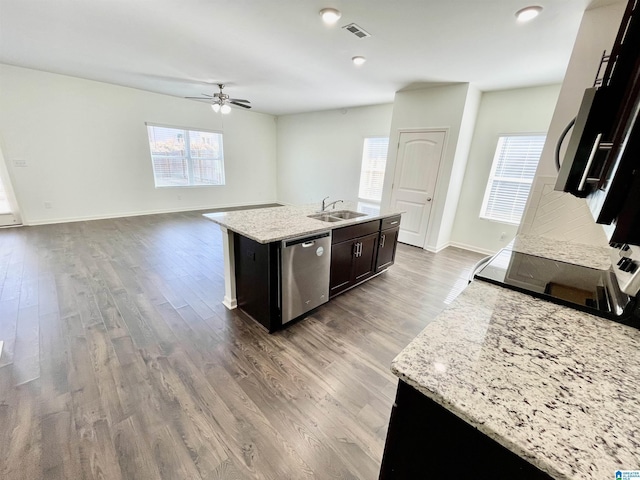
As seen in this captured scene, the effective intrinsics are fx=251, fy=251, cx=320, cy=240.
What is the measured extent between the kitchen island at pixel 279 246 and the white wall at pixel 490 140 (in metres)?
2.16

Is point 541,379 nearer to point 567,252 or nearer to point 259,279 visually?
point 567,252

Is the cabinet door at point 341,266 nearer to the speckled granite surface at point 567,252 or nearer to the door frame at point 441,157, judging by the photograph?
the speckled granite surface at point 567,252

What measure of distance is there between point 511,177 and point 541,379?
4.51 meters

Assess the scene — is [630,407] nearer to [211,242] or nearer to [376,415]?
[376,415]

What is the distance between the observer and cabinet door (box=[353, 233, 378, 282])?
282 centimetres

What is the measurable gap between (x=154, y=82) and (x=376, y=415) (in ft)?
20.1

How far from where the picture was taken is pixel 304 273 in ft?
7.30

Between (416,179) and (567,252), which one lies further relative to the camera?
(416,179)

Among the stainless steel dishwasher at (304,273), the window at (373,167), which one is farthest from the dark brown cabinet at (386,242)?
the window at (373,167)

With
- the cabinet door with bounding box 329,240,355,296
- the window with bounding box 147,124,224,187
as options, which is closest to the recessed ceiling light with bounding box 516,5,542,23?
the cabinet door with bounding box 329,240,355,296

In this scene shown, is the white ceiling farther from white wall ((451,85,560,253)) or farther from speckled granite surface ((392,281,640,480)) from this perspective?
speckled granite surface ((392,281,640,480))

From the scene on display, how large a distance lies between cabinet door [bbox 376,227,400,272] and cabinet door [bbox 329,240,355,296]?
0.57 m

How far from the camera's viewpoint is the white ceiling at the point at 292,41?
7.14ft

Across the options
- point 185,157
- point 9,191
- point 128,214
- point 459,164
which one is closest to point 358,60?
point 459,164
